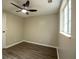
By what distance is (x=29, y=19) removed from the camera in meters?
5.49

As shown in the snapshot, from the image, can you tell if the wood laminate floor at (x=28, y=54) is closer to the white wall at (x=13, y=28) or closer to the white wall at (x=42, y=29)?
the white wall at (x=13, y=28)

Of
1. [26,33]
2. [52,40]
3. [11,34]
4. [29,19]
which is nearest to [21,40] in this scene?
[26,33]

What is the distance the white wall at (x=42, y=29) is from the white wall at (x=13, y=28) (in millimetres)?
461

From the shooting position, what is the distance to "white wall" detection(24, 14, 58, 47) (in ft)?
14.1

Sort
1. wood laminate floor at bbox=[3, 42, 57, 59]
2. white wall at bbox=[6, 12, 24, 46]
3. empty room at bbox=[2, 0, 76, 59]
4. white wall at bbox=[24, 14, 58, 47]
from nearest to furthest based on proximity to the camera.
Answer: wood laminate floor at bbox=[3, 42, 57, 59]
empty room at bbox=[2, 0, 76, 59]
white wall at bbox=[6, 12, 24, 46]
white wall at bbox=[24, 14, 58, 47]

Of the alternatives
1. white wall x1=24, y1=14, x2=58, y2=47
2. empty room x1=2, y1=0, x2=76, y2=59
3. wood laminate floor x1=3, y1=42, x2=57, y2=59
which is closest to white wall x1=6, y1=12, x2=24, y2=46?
empty room x1=2, y1=0, x2=76, y2=59

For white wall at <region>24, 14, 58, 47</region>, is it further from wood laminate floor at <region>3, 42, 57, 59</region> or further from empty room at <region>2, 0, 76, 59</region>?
Result: wood laminate floor at <region>3, 42, 57, 59</region>

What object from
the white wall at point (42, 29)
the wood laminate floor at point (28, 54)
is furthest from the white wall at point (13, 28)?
the wood laminate floor at point (28, 54)

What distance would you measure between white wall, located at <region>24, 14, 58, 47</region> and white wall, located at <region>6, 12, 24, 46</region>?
0.46 m

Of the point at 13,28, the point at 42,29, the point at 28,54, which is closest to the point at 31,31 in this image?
the point at 42,29

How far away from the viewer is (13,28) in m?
4.58

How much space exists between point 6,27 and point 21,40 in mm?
2019

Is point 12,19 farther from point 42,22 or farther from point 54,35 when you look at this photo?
point 54,35

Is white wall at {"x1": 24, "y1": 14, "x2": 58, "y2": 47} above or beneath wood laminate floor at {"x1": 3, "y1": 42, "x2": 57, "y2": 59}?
above
